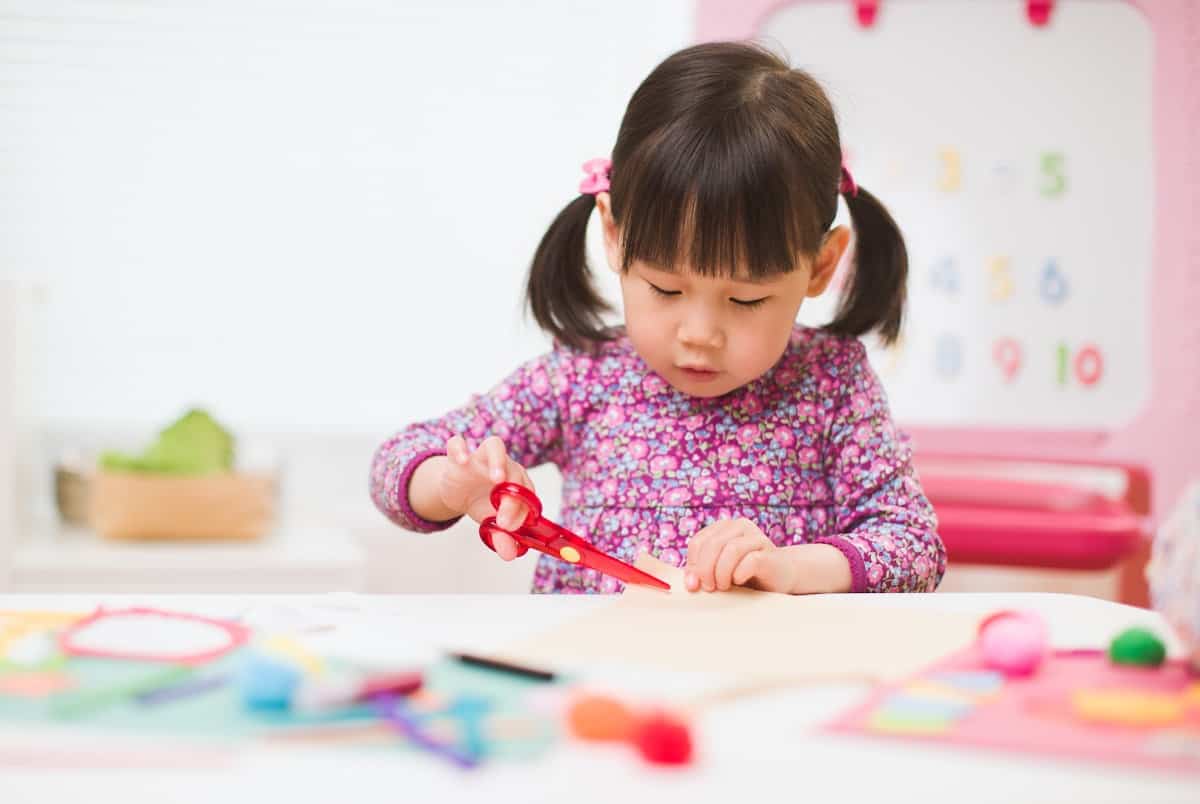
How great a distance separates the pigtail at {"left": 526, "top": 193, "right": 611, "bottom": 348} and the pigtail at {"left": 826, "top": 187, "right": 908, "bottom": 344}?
0.19 meters

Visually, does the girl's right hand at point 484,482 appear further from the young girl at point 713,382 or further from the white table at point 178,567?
the white table at point 178,567

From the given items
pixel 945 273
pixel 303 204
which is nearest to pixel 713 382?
pixel 945 273

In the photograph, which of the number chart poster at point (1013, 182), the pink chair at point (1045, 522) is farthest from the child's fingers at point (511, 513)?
the number chart poster at point (1013, 182)

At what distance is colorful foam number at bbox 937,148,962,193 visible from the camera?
6.23 feet

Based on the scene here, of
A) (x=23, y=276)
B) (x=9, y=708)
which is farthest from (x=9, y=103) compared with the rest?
(x=9, y=708)

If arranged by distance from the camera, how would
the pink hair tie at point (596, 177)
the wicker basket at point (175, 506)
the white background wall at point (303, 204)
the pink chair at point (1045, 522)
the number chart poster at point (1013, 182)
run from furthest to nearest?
the white background wall at point (303, 204)
the number chart poster at point (1013, 182)
the wicker basket at point (175, 506)
the pink chair at point (1045, 522)
the pink hair tie at point (596, 177)

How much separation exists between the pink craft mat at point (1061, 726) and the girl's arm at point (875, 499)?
34 cm

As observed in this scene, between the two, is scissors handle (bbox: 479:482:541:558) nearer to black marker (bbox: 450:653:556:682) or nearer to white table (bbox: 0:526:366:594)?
black marker (bbox: 450:653:556:682)

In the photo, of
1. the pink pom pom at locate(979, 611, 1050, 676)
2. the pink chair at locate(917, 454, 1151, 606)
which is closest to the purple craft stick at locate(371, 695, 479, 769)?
the pink pom pom at locate(979, 611, 1050, 676)

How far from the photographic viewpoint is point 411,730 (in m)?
0.45

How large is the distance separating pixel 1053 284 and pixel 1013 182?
0.49 ft

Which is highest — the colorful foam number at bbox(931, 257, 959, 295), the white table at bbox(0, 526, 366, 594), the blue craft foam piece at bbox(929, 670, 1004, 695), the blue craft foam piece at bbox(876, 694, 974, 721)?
the colorful foam number at bbox(931, 257, 959, 295)

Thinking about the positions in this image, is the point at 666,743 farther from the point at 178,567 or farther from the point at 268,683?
the point at 178,567

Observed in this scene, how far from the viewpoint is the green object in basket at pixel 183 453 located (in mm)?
1724
